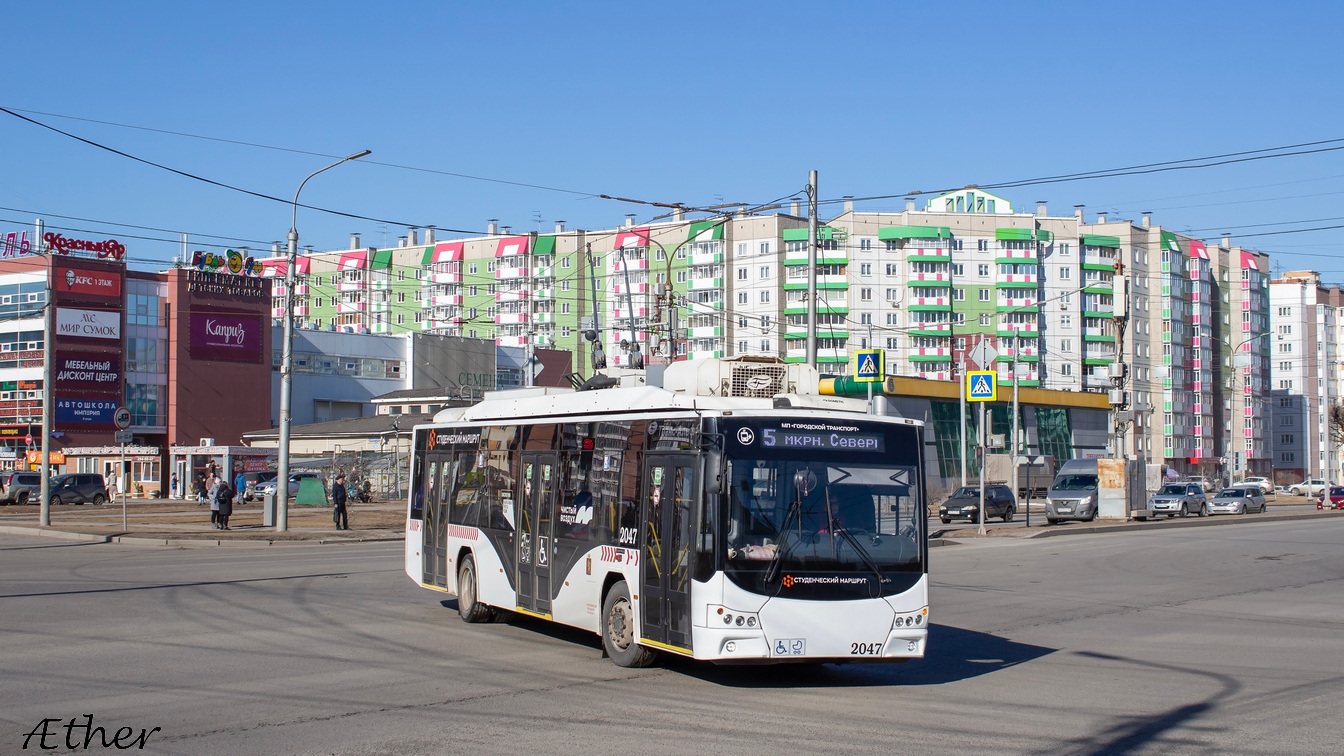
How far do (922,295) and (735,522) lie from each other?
114 metres

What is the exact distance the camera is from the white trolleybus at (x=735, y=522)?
10.4 meters

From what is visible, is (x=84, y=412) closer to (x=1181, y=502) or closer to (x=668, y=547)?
(x=1181, y=502)

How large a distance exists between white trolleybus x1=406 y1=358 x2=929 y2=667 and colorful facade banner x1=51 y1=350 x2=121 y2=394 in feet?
227

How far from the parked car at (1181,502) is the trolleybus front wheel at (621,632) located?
40.9m

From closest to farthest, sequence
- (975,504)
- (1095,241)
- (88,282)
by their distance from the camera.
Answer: (975,504), (88,282), (1095,241)

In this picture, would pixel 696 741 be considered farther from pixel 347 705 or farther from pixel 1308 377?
pixel 1308 377

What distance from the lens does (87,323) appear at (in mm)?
74188

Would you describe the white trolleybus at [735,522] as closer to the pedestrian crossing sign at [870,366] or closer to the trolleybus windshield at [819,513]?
the trolleybus windshield at [819,513]

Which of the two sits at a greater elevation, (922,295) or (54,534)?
(922,295)

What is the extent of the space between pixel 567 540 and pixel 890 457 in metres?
3.48

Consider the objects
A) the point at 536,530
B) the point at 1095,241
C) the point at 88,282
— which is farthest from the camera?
the point at 1095,241

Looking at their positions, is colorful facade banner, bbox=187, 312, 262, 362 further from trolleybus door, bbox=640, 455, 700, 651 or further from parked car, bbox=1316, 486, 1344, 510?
trolleybus door, bbox=640, 455, 700, 651

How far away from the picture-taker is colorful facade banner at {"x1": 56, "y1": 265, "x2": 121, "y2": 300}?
7312 centimetres

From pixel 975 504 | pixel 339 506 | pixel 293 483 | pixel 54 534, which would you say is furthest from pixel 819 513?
pixel 293 483
